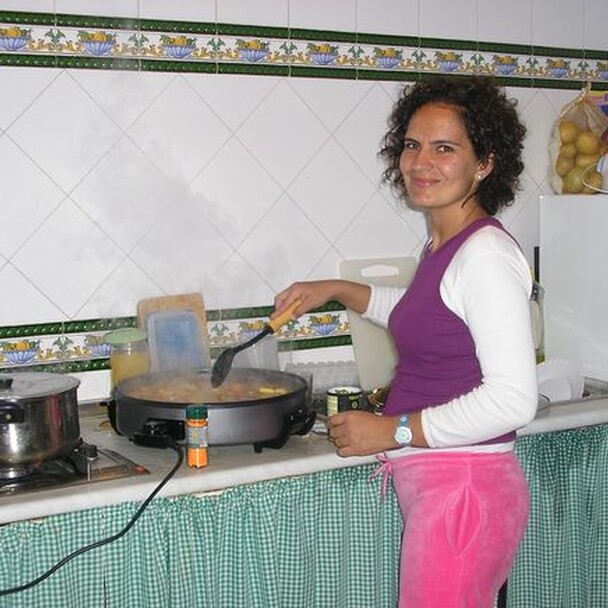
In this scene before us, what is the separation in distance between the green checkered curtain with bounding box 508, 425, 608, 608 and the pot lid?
0.96 meters

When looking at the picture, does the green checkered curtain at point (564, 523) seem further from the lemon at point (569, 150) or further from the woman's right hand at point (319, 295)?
the lemon at point (569, 150)

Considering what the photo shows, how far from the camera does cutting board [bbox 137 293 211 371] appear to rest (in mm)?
2156

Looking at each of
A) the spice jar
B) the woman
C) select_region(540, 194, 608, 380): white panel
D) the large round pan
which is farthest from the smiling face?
select_region(540, 194, 608, 380): white panel

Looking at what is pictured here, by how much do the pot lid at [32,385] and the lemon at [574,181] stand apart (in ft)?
4.94

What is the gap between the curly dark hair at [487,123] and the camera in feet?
5.50

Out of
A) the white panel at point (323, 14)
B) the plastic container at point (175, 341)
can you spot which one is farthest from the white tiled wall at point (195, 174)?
the plastic container at point (175, 341)

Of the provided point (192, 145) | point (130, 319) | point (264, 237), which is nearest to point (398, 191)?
point (264, 237)

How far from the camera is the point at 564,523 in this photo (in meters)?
2.16

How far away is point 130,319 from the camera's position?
2.24m

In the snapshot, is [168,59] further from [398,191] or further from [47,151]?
[398,191]

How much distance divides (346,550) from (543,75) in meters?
1.52

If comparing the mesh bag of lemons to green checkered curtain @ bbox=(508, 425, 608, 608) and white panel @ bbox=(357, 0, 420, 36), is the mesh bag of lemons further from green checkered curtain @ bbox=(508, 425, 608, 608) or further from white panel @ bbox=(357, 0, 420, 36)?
green checkered curtain @ bbox=(508, 425, 608, 608)

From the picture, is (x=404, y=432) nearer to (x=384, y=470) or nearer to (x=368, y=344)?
(x=384, y=470)

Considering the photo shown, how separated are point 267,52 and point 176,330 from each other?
2.32 ft
